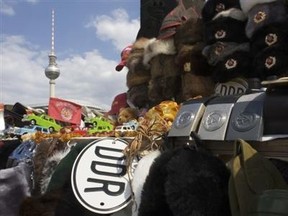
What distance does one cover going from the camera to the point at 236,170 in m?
0.71

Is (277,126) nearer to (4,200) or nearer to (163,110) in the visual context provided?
(163,110)

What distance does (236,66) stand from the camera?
1.39m

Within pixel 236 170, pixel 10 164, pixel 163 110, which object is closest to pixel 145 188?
pixel 236 170

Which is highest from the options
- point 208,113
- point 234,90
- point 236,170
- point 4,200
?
point 234,90

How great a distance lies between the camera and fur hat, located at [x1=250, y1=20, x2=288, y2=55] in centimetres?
125

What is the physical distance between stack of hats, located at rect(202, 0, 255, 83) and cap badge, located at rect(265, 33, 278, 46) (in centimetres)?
13

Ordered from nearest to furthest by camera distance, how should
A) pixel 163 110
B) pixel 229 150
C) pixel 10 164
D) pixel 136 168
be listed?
pixel 229 150 < pixel 136 168 < pixel 163 110 < pixel 10 164

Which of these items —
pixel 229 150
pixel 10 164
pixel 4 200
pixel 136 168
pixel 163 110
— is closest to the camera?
pixel 229 150

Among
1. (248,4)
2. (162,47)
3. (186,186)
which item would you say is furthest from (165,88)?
(186,186)

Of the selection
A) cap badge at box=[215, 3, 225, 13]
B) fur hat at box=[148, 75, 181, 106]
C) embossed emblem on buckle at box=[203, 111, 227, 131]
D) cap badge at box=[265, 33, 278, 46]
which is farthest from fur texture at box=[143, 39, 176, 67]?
embossed emblem on buckle at box=[203, 111, 227, 131]

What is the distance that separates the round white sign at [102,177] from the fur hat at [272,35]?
21.9 inches

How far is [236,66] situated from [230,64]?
22 mm

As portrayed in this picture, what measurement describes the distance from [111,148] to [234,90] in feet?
1.80

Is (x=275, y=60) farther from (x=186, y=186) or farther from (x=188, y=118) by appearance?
(x=186, y=186)
